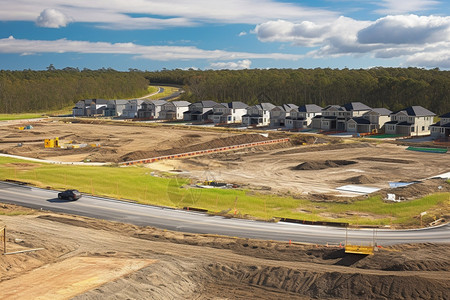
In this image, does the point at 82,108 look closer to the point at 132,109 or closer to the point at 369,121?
the point at 132,109

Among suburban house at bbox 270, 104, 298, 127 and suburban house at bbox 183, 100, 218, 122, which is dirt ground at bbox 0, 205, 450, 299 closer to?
suburban house at bbox 270, 104, 298, 127

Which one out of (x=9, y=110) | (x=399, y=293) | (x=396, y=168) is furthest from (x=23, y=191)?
(x=9, y=110)

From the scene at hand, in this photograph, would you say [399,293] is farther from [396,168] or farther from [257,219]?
[396,168]

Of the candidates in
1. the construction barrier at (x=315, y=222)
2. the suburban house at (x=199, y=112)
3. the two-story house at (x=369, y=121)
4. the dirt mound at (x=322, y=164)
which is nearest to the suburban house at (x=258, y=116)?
the suburban house at (x=199, y=112)

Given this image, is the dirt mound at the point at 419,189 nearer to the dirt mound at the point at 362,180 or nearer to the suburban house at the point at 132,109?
the dirt mound at the point at 362,180

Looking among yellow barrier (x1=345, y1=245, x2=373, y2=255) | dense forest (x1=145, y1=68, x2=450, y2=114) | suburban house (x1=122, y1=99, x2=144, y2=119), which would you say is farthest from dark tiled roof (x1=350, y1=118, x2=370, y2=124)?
yellow barrier (x1=345, y1=245, x2=373, y2=255)

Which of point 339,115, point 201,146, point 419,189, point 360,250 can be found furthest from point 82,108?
point 360,250
